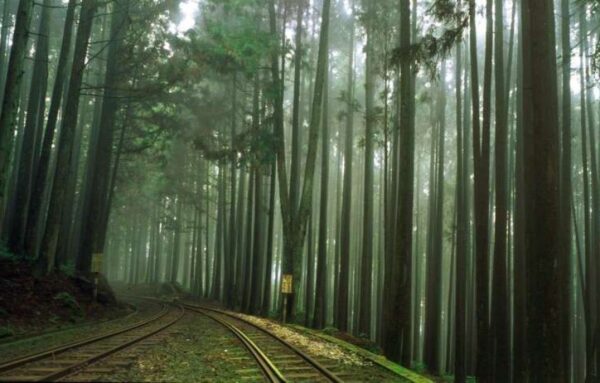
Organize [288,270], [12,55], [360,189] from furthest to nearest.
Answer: [360,189] < [288,270] < [12,55]

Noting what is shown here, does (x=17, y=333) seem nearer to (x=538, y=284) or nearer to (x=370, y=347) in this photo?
(x=370, y=347)

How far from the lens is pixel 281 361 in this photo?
7.76m

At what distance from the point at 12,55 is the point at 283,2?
994cm

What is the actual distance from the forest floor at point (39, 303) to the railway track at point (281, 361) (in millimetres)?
4800

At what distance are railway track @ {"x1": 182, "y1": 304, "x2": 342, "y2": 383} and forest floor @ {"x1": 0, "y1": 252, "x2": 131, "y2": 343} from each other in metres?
4.80

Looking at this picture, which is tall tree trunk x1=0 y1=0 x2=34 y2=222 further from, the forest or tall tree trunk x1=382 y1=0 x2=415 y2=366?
tall tree trunk x1=382 y1=0 x2=415 y2=366

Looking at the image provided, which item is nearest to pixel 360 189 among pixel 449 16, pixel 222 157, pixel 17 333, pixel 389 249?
pixel 222 157

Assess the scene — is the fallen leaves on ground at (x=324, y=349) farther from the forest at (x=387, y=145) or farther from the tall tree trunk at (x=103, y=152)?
the tall tree trunk at (x=103, y=152)

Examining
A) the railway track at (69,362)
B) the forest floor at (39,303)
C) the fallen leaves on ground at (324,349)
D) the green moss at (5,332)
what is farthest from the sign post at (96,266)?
the fallen leaves on ground at (324,349)

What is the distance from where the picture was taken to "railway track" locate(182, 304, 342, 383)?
657cm

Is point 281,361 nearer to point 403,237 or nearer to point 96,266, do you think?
point 403,237

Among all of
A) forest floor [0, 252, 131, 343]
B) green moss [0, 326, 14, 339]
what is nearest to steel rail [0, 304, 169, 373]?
forest floor [0, 252, 131, 343]

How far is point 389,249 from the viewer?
41.4 ft

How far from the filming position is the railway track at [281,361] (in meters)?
6.57
